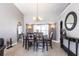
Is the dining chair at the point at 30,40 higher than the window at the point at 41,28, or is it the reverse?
the window at the point at 41,28

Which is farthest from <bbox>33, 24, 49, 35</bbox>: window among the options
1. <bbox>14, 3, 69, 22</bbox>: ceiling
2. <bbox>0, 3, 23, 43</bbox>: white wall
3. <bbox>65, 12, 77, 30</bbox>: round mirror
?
<bbox>65, 12, 77, 30</bbox>: round mirror

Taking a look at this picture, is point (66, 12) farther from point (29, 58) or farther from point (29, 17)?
point (29, 58)

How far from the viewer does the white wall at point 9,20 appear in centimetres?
349

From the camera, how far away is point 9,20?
391 centimetres

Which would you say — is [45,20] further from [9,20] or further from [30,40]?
[9,20]

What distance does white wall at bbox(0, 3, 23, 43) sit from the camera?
137 inches

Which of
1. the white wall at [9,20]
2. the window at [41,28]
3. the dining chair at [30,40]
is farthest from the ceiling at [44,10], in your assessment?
the dining chair at [30,40]

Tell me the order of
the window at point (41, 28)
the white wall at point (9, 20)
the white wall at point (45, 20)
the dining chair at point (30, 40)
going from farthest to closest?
the dining chair at point (30, 40)
the white wall at point (45, 20)
the window at point (41, 28)
the white wall at point (9, 20)

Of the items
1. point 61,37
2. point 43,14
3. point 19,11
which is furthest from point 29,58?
point 61,37

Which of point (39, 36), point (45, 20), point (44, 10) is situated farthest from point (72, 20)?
point (39, 36)

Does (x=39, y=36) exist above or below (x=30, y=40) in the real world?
above

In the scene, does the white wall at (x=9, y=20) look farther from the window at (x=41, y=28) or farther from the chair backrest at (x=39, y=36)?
the chair backrest at (x=39, y=36)

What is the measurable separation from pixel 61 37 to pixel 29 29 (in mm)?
1778

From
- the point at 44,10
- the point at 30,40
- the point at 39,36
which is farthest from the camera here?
the point at 30,40
